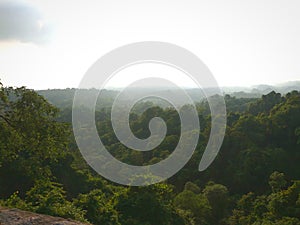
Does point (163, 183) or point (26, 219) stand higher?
point (26, 219)

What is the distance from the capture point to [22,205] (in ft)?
41.7

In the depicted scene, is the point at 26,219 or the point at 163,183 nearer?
the point at 26,219

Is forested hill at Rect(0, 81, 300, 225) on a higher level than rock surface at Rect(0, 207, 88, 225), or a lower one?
lower

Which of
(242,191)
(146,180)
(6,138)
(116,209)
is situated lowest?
(242,191)

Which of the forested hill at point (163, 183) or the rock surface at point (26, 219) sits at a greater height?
the rock surface at point (26, 219)

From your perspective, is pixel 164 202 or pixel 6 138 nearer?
pixel 6 138

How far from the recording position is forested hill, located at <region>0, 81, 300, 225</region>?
1057cm

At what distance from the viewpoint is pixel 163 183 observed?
19.9 meters

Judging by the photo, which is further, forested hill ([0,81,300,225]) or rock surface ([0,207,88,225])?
forested hill ([0,81,300,225])

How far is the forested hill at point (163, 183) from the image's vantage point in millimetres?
10570

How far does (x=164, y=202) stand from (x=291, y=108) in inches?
1105

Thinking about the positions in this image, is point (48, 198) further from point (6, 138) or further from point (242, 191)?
point (242, 191)

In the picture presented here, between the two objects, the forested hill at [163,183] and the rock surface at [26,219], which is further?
the forested hill at [163,183]

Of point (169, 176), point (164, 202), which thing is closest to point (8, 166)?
point (164, 202)
